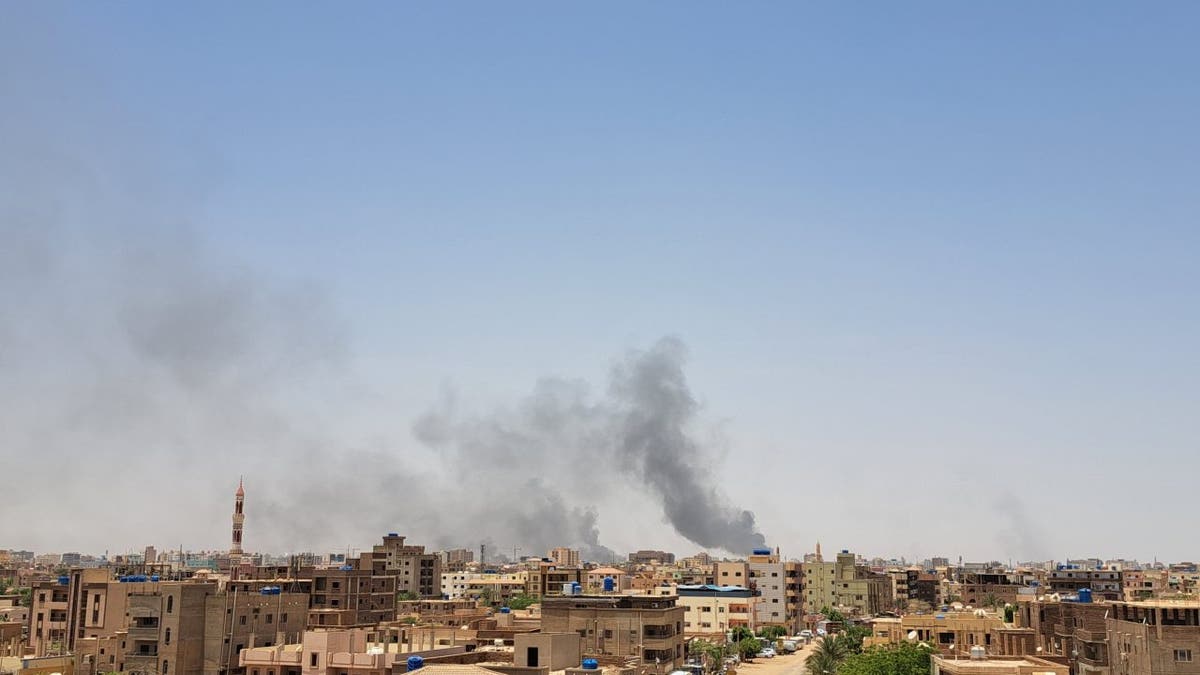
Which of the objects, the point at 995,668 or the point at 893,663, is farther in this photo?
the point at 893,663

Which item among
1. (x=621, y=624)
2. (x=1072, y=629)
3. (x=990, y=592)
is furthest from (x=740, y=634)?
(x=1072, y=629)

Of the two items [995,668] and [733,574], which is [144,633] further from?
[733,574]

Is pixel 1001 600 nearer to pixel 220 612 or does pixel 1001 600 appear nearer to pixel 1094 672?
pixel 1094 672

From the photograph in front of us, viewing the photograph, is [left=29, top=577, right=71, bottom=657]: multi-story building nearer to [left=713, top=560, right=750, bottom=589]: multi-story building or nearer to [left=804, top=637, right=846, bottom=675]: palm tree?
[left=804, top=637, right=846, bottom=675]: palm tree

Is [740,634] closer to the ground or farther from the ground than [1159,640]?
closer to the ground

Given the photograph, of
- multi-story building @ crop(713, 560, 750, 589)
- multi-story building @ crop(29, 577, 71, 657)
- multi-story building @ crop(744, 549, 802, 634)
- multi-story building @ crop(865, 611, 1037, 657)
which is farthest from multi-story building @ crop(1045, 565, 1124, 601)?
multi-story building @ crop(29, 577, 71, 657)

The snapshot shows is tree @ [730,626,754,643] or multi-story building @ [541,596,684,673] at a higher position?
multi-story building @ [541,596,684,673]

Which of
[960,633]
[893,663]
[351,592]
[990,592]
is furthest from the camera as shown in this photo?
[990,592]

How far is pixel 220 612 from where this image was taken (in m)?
91.2

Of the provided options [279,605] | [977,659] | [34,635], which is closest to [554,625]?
[279,605]

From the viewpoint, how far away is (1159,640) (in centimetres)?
7194

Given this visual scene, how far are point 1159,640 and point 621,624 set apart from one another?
42174 millimetres

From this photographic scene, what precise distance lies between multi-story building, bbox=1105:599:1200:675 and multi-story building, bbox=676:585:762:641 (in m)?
80.7

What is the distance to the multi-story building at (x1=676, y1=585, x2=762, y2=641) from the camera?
511 feet
